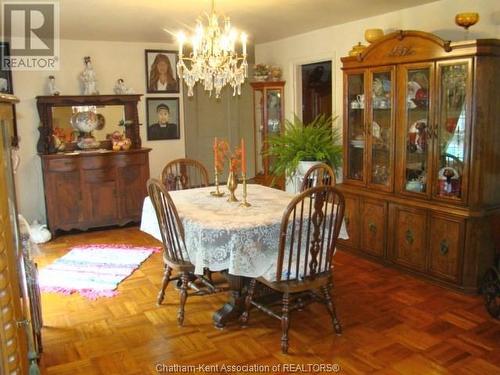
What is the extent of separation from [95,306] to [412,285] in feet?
7.59

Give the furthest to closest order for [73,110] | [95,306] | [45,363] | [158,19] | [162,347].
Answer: [73,110] < [158,19] < [95,306] < [162,347] < [45,363]

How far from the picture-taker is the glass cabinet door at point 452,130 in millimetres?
3373

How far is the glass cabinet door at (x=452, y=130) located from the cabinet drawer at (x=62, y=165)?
3584 mm

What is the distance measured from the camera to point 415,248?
3793 mm

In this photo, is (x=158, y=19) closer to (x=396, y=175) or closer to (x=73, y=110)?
(x=73, y=110)

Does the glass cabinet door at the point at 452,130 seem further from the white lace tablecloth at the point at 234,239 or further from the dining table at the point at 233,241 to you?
the white lace tablecloth at the point at 234,239

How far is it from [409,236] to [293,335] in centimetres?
144

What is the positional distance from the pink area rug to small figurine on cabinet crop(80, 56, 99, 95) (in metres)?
1.77

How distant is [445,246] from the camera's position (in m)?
3.55

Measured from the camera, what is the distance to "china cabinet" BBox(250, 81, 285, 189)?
5749mm

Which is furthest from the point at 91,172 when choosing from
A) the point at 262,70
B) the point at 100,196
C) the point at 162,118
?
the point at 262,70

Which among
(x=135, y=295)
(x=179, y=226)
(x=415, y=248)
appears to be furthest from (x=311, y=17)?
(x=135, y=295)

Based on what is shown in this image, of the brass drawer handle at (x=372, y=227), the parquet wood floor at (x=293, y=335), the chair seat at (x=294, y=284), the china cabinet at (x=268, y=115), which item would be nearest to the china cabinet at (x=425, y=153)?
the brass drawer handle at (x=372, y=227)

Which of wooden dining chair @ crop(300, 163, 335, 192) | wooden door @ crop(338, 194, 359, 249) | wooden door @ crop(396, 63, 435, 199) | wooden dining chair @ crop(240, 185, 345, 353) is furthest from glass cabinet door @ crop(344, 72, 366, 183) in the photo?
wooden dining chair @ crop(240, 185, 345, 353)
